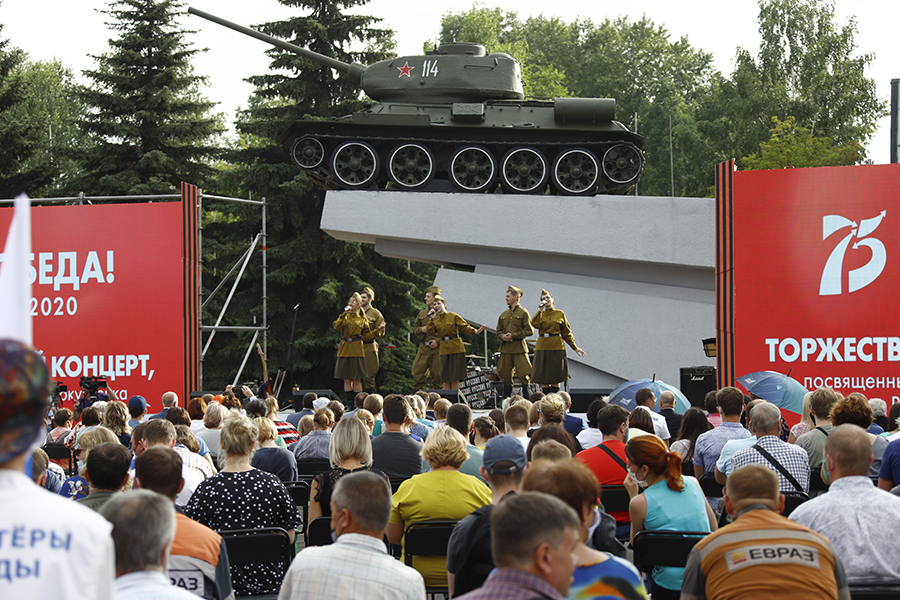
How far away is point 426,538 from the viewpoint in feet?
14.1

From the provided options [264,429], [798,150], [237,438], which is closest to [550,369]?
[264,429]

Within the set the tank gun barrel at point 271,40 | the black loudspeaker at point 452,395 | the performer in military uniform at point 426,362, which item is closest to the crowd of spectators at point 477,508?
the black loudspeaker at point 452,395

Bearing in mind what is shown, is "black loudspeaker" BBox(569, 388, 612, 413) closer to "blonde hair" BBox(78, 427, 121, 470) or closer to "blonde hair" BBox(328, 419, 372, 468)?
"blonde hair" BBox(328, 419, 372, 468)

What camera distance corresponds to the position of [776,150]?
113 feet

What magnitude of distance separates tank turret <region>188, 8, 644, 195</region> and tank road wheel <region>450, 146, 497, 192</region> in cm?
2

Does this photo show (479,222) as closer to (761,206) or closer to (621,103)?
(761,206)

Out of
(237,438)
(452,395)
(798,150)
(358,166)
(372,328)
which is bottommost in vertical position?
(452,395)

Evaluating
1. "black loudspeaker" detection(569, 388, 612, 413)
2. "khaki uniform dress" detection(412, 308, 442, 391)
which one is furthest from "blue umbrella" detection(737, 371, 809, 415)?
"khaki uniform dress" detection(412, 308, 442, 391)

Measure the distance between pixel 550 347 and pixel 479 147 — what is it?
6.08 m

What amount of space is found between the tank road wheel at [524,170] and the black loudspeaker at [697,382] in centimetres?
623

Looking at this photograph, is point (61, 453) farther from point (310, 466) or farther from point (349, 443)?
point (349, 443)

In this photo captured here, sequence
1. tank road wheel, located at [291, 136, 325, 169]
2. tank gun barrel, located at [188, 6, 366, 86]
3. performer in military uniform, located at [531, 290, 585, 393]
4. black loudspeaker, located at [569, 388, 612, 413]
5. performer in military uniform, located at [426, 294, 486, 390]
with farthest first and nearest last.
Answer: tank gun barrel, located at [188, 6, 366, 86] → tank road wheel, located at [291, 136, 325, 169] → performer in military uniform, located at [426, 294, 486, 390] → performer in military uniform, located at [531, 290, 585, 393] → black loudspeaker, located at [569, 388, 612, 413]

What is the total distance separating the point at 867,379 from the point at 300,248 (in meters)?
14.9

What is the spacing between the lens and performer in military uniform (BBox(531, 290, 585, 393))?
44.1 ft
